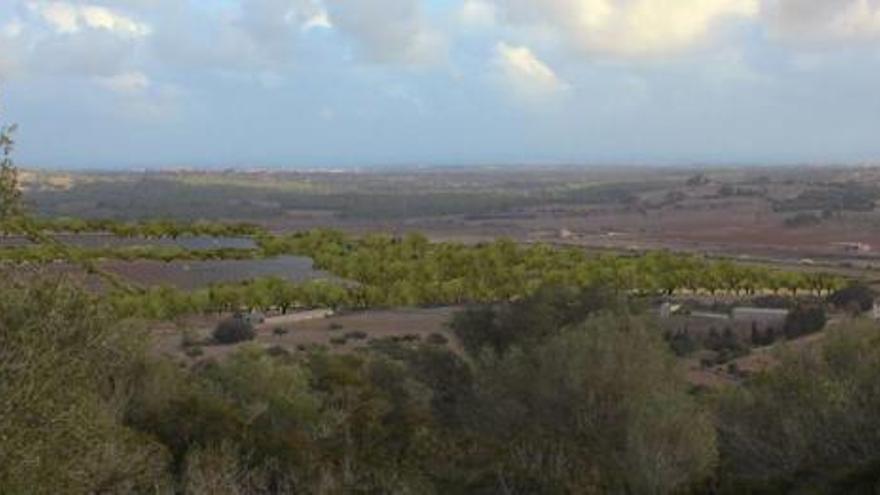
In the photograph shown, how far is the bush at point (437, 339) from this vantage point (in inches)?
2153

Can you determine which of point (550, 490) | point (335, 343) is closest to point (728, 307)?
point (335, 343)

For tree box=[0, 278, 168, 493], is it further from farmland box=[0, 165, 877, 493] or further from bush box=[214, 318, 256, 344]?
bush box=[214, 318, 256, 344]

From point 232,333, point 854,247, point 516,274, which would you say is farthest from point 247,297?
point 854,247

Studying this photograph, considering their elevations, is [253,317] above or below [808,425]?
below

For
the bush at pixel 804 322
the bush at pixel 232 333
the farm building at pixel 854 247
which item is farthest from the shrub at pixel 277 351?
the farm building at pixel 854 247

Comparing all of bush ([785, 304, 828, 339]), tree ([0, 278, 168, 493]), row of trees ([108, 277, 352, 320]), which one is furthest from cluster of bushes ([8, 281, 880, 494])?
row of trees ([108, 277, 352, 320])

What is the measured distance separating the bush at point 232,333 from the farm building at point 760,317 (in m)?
28.2

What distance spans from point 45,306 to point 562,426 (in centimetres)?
1659

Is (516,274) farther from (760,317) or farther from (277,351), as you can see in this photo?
(277,351)

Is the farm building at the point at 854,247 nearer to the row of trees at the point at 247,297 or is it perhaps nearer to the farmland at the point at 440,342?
the farmland at the point at 440,342

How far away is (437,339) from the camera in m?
56.8

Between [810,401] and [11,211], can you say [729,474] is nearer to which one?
[810,401]

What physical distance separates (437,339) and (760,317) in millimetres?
21861

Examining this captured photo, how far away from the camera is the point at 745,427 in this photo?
26375 mm
